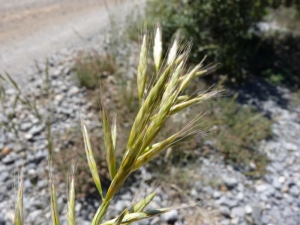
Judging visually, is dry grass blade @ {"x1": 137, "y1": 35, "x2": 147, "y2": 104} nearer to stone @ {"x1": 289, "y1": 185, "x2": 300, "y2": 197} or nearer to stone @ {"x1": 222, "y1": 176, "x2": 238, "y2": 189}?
stone @ {"x1": 222, "y1": 176, "x2": 238, "y2": 189}

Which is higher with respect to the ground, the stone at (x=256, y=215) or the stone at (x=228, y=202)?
the stone at (x=228, y=202)

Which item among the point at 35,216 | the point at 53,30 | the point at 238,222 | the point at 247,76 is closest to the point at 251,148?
the point at 238,222

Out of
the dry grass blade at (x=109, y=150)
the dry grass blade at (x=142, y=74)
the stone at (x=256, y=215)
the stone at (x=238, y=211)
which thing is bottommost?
the stone at (x=256, y=215)

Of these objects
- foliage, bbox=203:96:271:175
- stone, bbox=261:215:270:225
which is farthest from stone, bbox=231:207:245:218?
foliage, bbox=203:96:271:175

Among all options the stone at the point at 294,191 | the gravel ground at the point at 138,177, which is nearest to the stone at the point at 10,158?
the gravel ground at the point at 138,177

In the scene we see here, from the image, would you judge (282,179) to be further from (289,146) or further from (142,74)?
(142,74)

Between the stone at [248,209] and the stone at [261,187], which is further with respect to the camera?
the stone at [261,187]

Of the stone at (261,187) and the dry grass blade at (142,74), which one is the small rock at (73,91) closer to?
the stone at (261,187)
